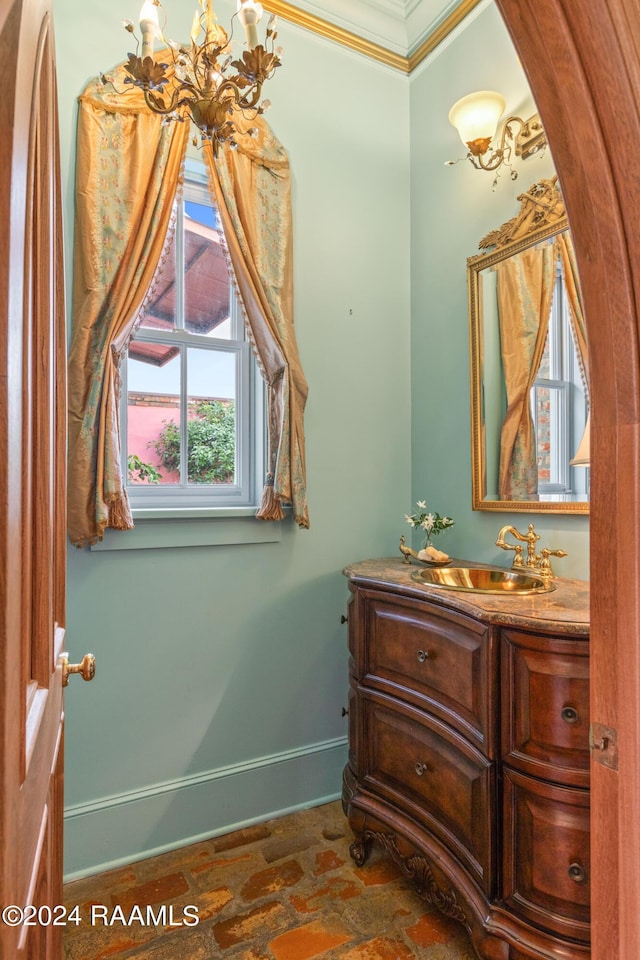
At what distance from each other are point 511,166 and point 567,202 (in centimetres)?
170

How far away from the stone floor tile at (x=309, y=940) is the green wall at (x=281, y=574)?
0.58 metres

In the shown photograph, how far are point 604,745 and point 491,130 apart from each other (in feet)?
7.05

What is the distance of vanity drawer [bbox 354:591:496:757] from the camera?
1415mm

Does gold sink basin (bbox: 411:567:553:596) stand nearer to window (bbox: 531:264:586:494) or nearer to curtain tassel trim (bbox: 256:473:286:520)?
window (bbox: 531:264:586:494)

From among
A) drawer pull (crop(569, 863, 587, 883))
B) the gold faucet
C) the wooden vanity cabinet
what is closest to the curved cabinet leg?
the wooden vanity cabinet

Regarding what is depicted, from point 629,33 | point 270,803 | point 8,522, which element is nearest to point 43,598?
point 8,522

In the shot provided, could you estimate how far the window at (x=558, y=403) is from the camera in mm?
1813

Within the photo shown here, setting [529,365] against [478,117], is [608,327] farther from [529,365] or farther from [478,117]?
[478,117]

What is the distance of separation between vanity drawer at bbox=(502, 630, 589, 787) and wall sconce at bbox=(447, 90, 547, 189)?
1720 mm

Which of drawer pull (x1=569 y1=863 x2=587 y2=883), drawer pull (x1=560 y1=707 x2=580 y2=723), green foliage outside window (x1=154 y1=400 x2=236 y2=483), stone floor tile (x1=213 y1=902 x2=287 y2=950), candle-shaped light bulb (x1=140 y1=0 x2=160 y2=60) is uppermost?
candle-shaped light bulb (x1=140 y1=0 x2=160 y2=60)

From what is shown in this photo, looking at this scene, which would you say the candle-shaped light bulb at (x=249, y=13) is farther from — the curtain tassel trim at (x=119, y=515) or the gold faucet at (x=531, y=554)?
the gold faucet at (x=531, y=554)

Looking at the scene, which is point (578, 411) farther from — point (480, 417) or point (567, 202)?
point (567, 202)

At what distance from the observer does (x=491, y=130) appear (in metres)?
2.00

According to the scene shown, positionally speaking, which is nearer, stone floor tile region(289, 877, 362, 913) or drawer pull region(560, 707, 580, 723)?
drawer pull region(560, 707, 580, 723)
